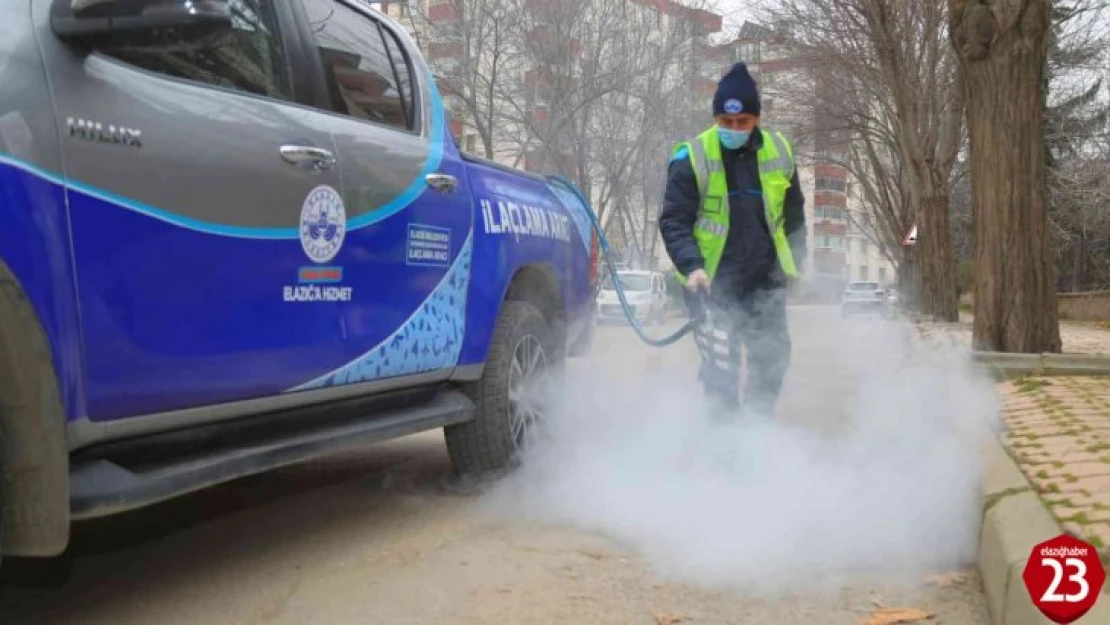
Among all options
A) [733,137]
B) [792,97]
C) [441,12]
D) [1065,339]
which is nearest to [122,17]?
[733,137]

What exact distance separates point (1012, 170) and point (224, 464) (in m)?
8.00

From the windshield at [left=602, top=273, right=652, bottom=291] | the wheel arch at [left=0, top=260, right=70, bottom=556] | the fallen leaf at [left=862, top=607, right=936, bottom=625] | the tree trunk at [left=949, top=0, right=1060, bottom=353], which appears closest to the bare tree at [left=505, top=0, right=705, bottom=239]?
the windshield at [left=602, top=273, right=652, bottom=291]

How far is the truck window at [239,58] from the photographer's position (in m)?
2.83

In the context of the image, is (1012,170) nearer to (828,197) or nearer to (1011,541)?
(1011,541)

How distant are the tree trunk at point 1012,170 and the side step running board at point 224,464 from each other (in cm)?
658

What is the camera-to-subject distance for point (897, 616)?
3031mm

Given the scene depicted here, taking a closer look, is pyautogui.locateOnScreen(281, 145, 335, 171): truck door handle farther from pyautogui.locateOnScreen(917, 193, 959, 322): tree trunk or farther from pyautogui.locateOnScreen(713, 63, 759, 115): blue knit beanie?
pyautogui.locateOnScreen(917, 193, 959, 322): tree trunk

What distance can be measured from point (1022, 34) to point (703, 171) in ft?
19.1

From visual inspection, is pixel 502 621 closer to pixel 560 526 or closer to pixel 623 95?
pixel 560 526

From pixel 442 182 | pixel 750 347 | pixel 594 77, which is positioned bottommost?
pixel 750 347

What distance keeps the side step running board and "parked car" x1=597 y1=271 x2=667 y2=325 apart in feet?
70.2

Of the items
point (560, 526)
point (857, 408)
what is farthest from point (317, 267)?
point (857, 408)

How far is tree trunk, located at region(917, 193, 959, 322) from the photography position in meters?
21.8

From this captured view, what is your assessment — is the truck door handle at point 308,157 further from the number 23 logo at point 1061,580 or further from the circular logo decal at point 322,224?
the number 23 logo at point 1061,580
